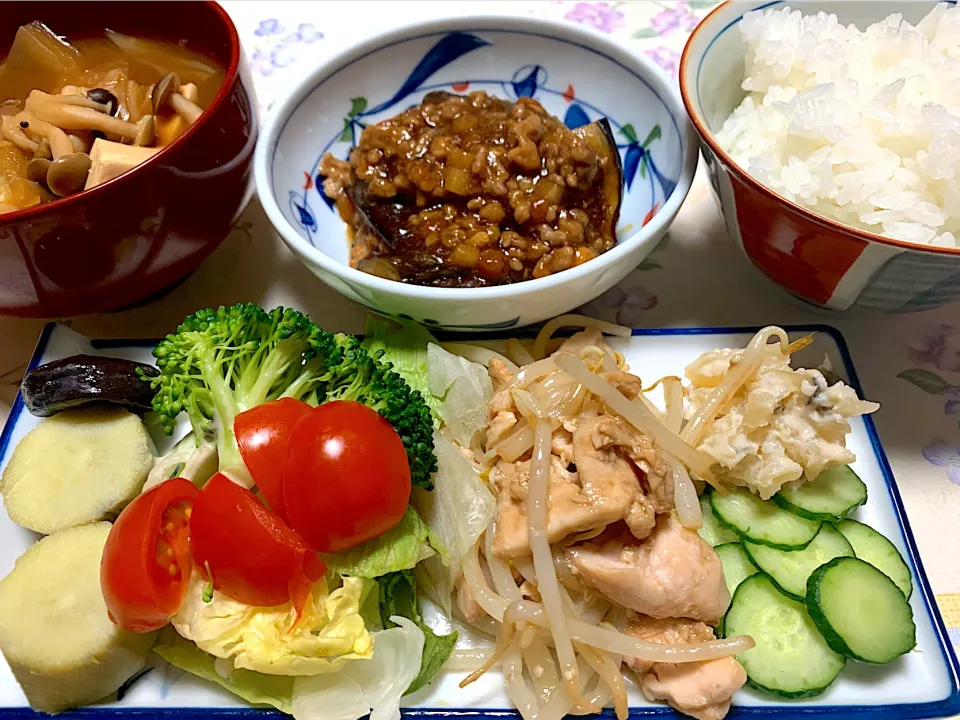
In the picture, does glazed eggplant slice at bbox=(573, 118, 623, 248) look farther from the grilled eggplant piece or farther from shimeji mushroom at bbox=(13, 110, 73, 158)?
shimeji mushroom at bbox=(13, 110, 73, 158)

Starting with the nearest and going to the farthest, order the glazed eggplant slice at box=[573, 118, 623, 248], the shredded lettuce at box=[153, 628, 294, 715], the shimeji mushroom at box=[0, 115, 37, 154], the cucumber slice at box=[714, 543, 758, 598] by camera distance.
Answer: the shredded lettuce at box=[153, 628, 294, 715]
the cucumber slice at box=[714, 543, 758, 598]
the shimeji mushroom at box=[0, 115, 37, 154]
the glazed eggplant slice at box=[573, 118, 623, 248]

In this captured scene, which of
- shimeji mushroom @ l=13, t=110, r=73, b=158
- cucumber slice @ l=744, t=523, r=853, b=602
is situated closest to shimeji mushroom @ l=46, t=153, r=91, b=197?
shimeji mushroom @ l=13, t=110, r=73, b=158

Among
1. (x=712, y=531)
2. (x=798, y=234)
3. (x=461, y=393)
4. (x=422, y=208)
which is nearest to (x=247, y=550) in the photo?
(x=461, y=393)

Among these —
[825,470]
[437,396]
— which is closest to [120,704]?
[437,396]

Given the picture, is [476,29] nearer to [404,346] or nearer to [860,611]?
[404,346]

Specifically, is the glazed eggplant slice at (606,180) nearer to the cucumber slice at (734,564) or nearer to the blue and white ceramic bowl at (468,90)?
the blue and white ceramic bowl at (468,90)

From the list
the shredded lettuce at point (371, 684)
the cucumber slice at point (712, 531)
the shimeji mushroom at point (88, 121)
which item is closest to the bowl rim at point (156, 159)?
the shimeji mushroom at point (88, 121)

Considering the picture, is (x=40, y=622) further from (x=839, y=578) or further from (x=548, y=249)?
(x=839, y=578)

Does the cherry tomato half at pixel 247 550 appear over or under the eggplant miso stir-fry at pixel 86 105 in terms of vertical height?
under
